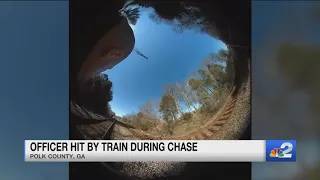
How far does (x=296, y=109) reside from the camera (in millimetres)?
1290

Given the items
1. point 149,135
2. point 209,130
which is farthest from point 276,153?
point 149,135

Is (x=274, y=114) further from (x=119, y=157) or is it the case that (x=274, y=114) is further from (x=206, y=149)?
(x=119, y=157)

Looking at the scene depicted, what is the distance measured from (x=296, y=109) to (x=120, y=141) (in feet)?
2.54

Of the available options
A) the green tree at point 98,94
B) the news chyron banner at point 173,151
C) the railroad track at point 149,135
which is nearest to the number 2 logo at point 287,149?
the news chyron banner at point 173,151

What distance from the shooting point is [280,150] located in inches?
51.4

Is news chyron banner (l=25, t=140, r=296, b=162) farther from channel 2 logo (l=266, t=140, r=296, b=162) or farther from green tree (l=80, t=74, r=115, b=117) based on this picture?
green tree (l=80, t=74, r=115, b=117)

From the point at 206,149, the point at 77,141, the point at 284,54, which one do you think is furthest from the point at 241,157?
the point at 77,141

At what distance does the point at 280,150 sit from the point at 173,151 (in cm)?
47

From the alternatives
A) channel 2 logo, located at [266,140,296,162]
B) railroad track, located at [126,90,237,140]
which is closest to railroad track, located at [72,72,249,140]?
railroad track, located at [126,90,237,140]

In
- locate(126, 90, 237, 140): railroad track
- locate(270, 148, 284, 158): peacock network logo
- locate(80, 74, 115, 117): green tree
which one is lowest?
locate(270, 148, 284, 158): peacock network logo

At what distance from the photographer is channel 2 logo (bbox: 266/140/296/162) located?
1.30m

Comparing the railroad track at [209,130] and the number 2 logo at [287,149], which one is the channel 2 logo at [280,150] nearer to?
the number 2 logo at [287,149]

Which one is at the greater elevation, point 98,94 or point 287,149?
point 98,94

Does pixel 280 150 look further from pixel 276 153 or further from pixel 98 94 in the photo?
pixel 98 94
